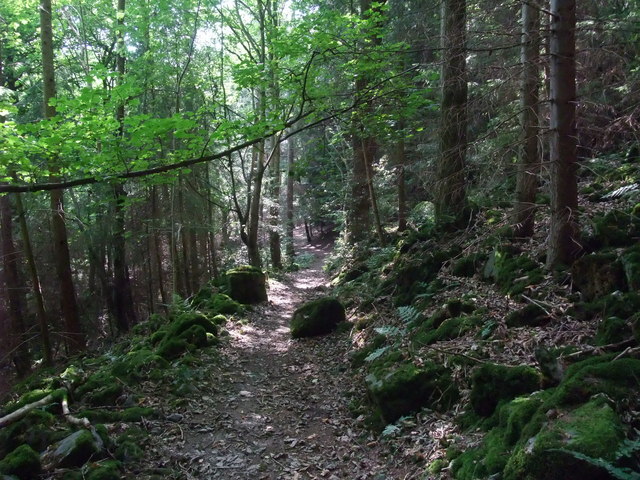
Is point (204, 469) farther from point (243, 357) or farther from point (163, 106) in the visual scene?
point (163, 106)

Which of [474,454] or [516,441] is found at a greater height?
[516,441]

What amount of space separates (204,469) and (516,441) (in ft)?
11.7

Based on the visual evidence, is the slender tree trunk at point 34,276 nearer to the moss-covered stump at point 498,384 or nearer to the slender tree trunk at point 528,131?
the moss-covered stump at point 498,384

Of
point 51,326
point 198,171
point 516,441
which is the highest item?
point 198,171

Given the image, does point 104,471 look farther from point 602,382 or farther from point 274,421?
point 602,382

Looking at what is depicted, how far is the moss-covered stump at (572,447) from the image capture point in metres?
2.67

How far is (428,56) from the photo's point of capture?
1508cm

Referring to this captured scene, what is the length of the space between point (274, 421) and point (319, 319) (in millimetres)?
3822

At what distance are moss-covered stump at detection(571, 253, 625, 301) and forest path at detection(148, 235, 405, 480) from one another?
3.12 metres

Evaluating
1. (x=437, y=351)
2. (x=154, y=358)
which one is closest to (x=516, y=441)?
(x=437, y=351)

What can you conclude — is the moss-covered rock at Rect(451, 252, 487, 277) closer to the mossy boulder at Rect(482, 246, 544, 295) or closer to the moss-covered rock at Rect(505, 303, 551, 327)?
the mossy boulder at Rect(482, 246, 544, 295)

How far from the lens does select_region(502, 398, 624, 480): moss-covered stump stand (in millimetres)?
2674

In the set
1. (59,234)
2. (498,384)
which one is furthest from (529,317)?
(59,234)

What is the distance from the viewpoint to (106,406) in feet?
20.0
